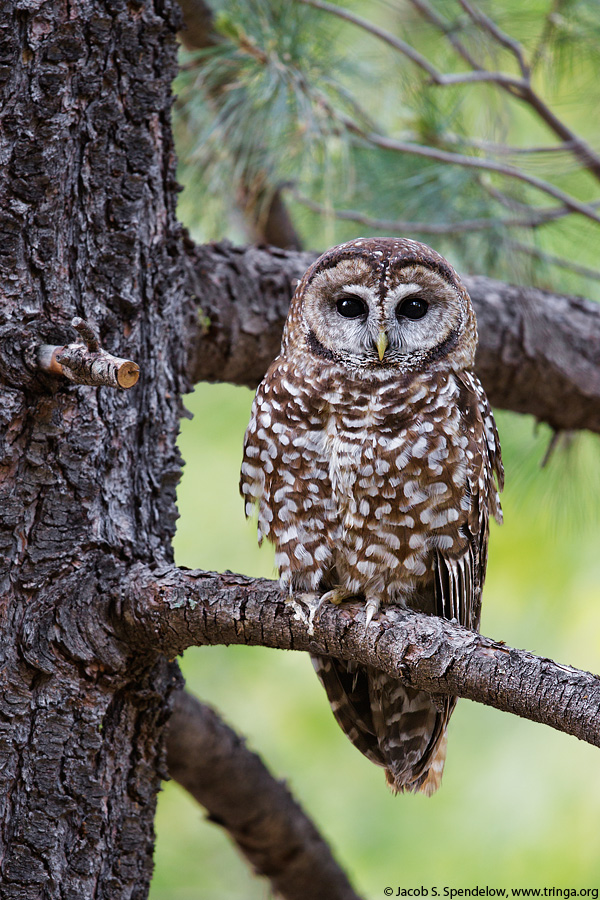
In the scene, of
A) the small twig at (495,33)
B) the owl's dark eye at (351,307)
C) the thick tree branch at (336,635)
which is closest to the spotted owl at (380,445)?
the owl's dark eye at (351,307)

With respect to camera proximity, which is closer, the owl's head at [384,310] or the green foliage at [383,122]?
the owl's head at [384,310]

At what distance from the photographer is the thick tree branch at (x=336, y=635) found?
144 centimetres

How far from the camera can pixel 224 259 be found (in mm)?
2592

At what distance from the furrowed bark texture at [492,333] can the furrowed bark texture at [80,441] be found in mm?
445

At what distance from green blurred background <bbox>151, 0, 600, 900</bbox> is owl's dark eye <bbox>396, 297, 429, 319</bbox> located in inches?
28.8

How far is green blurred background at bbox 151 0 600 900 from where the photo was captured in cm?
293

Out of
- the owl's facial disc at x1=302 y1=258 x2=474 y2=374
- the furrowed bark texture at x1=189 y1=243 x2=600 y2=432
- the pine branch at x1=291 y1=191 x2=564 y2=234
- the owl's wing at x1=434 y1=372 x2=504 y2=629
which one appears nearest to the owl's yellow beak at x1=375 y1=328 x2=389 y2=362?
the owl's facial disc at x1=302 y1=258 x2=474 y2=374

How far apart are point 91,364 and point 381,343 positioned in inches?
28.6

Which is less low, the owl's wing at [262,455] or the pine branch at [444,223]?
the pine branch at [444,223]

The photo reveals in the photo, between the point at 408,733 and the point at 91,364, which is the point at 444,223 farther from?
the point at 91,364

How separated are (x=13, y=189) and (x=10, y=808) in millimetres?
1228

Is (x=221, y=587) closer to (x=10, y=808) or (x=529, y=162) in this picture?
(x=10, y=808)

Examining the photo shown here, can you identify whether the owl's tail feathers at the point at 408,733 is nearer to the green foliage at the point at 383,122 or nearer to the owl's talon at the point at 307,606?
the owl's talon at the point at 307,606

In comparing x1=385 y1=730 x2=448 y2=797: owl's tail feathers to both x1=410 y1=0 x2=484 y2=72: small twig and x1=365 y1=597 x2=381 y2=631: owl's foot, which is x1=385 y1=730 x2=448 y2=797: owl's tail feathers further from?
x1=410 y1=0 x2=484 y2=72: small twig
